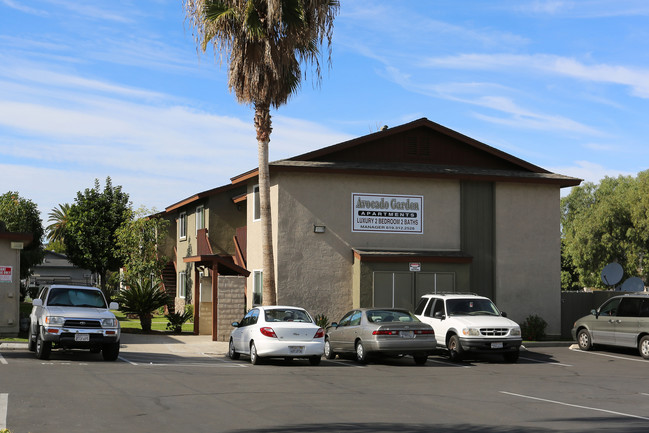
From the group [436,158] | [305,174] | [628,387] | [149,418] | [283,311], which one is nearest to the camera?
[149,418]

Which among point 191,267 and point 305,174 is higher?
point 305,174

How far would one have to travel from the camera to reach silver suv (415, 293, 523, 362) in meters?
20.5

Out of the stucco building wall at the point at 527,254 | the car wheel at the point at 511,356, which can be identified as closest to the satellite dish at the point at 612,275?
the stucco building wall at the point at 527,254

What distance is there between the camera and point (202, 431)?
9750 millimetres

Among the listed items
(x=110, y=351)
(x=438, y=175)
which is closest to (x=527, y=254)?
(x=438, y=175)

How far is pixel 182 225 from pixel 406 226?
1745 centimetres

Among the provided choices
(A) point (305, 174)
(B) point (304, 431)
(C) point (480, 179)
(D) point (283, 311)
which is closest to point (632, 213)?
(C) point (480, 179)

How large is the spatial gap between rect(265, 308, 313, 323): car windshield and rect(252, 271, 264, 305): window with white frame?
29.9ft

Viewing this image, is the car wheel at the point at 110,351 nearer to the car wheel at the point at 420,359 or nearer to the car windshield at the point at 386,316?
the car windshield at the point at 386,316

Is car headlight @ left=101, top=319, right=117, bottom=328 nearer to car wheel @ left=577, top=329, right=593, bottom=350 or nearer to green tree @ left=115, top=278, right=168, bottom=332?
green tree @ left=115, top=278, right=168, bottom=332

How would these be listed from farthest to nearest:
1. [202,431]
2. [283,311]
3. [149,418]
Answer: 1. [283,311]
2. [149,418]
3. [202,431]

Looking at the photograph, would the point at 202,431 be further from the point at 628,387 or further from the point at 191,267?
the point at 191,267

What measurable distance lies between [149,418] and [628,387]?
977 centimetres

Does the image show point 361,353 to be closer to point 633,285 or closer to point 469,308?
point 469,308
